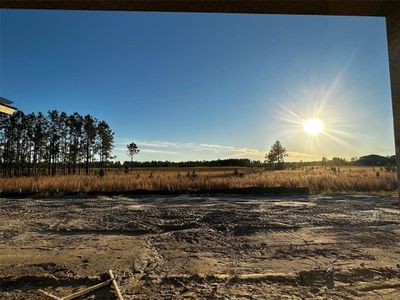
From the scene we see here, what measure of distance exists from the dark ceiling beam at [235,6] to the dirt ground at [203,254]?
2806 millimetres

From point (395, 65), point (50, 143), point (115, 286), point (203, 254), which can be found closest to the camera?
point (395, 65)

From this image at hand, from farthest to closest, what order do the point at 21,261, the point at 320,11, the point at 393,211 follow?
the point at 393,211 → the point at 21,261 → the point at 320,11

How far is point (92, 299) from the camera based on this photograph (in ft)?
10.6

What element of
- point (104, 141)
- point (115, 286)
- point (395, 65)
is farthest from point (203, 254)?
point (104, 141)

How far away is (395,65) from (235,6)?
857mm

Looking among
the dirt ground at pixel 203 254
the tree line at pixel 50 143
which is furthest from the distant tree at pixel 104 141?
Result: the dirt ground at pixel 203 254

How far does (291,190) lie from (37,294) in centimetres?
1409

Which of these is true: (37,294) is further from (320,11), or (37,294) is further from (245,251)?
(320,11)

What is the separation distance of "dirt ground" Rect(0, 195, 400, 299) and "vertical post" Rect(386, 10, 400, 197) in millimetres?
2395

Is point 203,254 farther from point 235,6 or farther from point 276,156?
point 276,156

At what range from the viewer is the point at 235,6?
1.60 m

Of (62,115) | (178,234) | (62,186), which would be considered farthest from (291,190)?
(62,115)

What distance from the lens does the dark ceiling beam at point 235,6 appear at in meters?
1.57

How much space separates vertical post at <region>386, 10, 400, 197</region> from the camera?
156 centimetres
